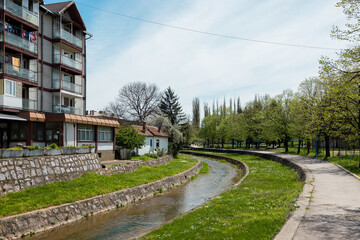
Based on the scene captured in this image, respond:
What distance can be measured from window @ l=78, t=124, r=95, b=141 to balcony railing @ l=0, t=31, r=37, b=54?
26.3 feet

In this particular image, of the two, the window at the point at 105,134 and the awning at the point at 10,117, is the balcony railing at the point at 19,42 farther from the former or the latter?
the window at the point at 105,134

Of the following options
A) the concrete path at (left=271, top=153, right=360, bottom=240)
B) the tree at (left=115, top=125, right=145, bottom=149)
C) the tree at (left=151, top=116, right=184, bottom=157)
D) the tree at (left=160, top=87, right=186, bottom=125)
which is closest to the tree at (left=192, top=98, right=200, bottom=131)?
the tree at (left=160, top=87, right=186, bottom=125)

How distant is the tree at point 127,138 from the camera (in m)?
32.7

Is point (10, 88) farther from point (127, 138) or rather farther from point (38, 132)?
point (127, 138)

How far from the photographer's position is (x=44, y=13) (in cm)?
2692

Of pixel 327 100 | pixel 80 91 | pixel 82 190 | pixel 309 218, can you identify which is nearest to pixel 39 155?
pixel 82 190

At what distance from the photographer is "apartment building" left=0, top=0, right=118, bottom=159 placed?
22438 mm

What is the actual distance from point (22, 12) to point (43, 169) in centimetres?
1411

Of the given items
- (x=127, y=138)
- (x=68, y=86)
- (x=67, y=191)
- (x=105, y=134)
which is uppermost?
(x=68, y=86)

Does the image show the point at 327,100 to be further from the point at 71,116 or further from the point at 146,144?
the point at 71,116

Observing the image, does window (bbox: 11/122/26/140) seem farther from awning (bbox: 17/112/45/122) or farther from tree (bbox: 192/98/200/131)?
tree (bbox: 192/98/200/131)

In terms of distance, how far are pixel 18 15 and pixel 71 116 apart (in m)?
9.26

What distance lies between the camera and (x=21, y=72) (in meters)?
23.4

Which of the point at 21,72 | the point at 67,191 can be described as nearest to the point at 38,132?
the point at 21,72
